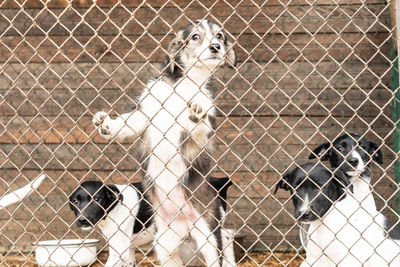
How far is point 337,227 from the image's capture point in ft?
12.8

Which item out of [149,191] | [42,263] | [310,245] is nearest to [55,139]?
[42,263]

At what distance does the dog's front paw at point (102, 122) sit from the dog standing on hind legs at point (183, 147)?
0.22 meters

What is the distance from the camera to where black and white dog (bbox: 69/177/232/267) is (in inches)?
193

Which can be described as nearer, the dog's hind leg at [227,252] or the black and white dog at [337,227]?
the black and white dog at [337,227]

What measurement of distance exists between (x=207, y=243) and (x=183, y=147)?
2.71ft

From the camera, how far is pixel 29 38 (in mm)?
6617

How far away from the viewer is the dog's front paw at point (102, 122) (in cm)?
396

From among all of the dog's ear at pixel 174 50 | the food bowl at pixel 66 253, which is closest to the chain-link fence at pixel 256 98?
the food bowl at pixel 66 253

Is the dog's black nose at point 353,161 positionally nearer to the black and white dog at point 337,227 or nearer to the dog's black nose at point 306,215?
the black and white dog at point 337,227

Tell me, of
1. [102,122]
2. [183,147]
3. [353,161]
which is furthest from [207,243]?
[353,161]

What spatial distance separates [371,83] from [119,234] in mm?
3461

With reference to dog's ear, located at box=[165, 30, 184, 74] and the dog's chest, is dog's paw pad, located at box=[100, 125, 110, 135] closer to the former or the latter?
the dog's chest

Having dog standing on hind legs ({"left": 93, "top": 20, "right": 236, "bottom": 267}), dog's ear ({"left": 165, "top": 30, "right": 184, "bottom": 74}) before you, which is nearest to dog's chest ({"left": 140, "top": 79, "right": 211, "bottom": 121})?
dog standing on hind legs ({"left": 93, "top": 20, "right": 236, "bottom": 267})

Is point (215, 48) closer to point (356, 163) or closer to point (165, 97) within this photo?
point (165, 97)
